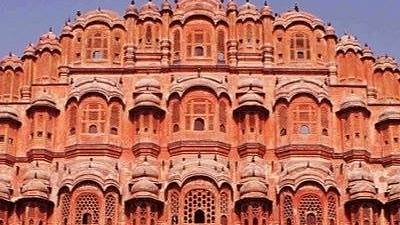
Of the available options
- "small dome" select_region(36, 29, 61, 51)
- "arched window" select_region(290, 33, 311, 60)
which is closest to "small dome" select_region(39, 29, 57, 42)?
"small dome" select_region(36, 29, 61, 51)

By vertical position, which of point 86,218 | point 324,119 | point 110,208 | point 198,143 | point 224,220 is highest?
point 324,119

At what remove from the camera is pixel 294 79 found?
3706 cm

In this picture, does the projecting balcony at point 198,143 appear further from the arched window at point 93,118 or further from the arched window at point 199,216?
the arched window at point 93,118

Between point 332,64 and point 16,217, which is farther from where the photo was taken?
point 332,64

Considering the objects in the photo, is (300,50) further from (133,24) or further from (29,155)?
(29,155)

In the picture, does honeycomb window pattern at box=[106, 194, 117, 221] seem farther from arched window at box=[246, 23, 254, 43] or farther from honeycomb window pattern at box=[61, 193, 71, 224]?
arched window at box=[246, 23, 254, 43]

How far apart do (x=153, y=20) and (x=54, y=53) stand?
385 cm

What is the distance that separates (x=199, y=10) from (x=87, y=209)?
8.86 meters

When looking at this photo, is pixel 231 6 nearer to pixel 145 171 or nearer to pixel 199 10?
pixel 199 10

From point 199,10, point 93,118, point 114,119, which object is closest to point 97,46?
point 93,118

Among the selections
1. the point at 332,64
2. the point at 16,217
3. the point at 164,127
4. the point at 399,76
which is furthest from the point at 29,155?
the point at 399,76

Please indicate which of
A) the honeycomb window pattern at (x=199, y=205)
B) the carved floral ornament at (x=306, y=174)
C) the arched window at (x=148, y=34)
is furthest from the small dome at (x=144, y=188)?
the arched window at (x=148, y=34)

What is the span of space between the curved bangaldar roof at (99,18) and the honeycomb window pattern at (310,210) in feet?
32.1

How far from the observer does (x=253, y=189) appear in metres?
34.1
